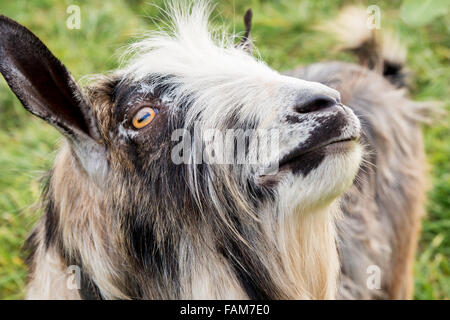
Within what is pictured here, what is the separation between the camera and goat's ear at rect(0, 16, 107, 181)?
2.16m

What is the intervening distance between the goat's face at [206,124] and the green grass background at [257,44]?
1820 mm

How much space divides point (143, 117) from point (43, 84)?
1.30 ft

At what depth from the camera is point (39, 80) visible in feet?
7.32

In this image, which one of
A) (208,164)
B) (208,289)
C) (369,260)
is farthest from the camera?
(369,260)

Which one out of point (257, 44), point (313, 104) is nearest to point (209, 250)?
point (313, 104)

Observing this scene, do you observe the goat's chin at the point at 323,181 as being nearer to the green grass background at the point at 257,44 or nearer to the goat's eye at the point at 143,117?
the goat's eye at the point at 143,117

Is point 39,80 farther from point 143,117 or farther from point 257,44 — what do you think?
point 257,44

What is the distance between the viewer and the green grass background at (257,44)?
4.34m

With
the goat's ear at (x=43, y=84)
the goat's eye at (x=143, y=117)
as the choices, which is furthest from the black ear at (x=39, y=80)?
the goat's eye at (x=143, y=117)

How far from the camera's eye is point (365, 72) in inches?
158
